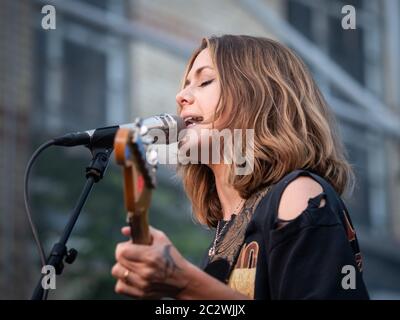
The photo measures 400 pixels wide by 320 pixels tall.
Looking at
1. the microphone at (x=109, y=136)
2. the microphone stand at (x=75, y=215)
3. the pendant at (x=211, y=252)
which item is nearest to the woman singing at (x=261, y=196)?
the pendant at (x=211, y=252)

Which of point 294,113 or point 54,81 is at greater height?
point 54,81

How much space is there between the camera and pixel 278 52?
244cm

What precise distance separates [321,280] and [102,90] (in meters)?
5.06

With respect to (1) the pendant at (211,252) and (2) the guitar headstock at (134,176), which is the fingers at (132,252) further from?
(1) the pendant at (211,252)

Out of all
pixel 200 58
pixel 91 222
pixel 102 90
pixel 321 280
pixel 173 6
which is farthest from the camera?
pixel 173 6

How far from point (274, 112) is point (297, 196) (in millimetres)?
438

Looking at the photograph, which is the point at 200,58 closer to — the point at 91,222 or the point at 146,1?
the point at 91,222

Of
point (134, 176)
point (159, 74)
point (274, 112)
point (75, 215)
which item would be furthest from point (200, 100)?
point (159, 74)

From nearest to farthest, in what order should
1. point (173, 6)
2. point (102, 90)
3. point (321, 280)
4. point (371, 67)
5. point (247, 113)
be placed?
point (321, 280), point (247, 113), point (102, 90), point (173, 6), point (371, 67)

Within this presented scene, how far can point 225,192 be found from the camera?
2439 millimetres

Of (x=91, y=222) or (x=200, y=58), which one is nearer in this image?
(x=200, y=58)

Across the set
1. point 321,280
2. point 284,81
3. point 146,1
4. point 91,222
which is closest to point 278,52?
point 284,81

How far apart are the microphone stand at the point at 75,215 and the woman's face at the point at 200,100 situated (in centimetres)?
25

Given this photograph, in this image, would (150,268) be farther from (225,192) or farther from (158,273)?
(225,192)
